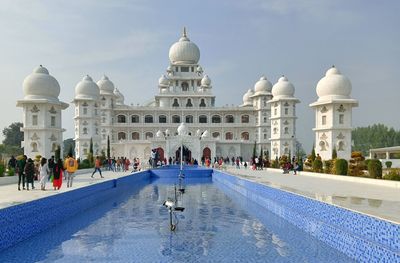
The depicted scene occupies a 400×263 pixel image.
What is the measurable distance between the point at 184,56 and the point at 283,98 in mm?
17241

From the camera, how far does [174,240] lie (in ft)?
31.5

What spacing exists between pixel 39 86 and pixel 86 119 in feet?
42.5

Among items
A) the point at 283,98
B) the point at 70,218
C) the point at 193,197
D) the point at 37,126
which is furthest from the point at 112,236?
the point at 283,98

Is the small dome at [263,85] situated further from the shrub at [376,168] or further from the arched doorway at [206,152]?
the shrub at [376,168]

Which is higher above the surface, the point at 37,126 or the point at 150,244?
the point at 37,126

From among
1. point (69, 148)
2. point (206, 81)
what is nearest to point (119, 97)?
point (206, 81)

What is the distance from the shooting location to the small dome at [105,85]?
183 ft

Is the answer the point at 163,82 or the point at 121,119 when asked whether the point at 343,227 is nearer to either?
the point at 121,119

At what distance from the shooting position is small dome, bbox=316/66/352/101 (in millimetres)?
34469

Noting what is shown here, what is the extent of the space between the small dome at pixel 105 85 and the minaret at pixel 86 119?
7.88 metres

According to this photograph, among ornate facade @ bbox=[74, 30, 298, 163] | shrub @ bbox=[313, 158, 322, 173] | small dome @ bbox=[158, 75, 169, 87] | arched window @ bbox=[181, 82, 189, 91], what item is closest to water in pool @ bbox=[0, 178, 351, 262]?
shrub @ bbox=[313, 158, 322, 173]

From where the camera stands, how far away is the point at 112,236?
10.1m

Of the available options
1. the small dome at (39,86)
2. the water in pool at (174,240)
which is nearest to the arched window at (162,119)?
the small dome at (39,86)

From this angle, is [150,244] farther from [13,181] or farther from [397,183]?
[13,181]
